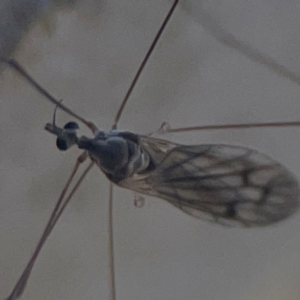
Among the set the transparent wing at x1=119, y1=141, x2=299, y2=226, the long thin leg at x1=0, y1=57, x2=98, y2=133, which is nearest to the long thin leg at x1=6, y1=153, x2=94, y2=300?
the long thin leg at x1=0, y1=57, x2=98, y2=133

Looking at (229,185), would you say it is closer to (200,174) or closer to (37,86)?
(200,174)

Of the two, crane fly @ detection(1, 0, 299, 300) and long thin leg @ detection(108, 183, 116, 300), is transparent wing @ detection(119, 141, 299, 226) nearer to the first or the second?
crane fly @ detection(1, 0, 299, 300)

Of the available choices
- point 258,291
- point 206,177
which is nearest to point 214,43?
point 206,177

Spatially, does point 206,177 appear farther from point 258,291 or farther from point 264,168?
point 258,291

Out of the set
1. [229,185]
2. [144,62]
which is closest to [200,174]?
[229,185]

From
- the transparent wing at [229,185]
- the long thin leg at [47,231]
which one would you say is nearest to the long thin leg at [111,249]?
the long thin leg at [47,231]

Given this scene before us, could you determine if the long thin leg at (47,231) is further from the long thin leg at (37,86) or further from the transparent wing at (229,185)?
the transparent wing at (229,185)
